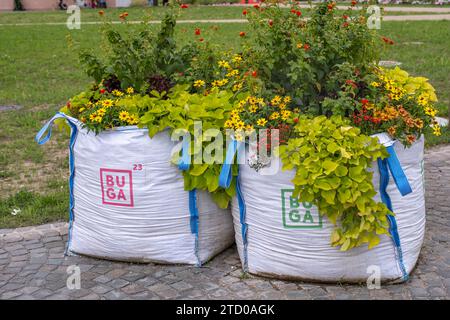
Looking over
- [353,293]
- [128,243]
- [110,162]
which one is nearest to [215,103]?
[110,162]

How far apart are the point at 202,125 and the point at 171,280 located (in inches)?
35.4

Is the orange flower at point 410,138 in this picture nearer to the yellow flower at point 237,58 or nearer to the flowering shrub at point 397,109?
the flowering shrub at point 397,109

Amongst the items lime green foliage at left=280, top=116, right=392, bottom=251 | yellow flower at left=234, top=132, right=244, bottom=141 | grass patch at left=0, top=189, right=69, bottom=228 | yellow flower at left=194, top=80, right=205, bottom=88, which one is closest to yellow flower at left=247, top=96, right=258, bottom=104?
yellow flower at left=234, top=132, right=244, bottom=141

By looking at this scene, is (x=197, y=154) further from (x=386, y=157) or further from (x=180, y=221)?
(x=386, y=157)

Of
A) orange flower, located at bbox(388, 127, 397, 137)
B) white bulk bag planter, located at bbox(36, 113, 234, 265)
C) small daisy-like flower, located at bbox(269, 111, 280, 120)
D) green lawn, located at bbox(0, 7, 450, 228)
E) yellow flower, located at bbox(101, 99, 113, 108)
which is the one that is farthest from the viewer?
green lawn, located at bbox(0, 7, 450, 228)

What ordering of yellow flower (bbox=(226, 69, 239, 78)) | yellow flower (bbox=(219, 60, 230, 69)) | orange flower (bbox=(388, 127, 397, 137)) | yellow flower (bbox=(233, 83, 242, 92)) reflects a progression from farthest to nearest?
yellow flower (bbox=(219, 60, 230, 69)) → yellow flower (bbox=(226, 69, 239, 78)) → yellow flower (bbox=(233, 83, 242, 92)) → orange flower (bbox=(388, 127, 397, 137))

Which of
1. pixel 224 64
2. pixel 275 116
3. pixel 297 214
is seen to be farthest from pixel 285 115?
pixel 224 64

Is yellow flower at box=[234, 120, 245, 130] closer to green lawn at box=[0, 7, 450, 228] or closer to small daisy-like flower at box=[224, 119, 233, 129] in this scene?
small daisy-like flower at box=[224, 119, 233, 129]

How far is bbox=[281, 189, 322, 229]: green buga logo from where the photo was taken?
3564mm

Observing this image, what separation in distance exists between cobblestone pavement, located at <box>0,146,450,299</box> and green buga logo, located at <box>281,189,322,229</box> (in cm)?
37

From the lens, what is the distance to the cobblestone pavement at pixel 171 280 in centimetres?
367

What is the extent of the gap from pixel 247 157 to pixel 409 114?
93cm

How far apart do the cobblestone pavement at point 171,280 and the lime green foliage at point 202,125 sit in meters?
0.45

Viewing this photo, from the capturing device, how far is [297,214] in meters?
3.60
